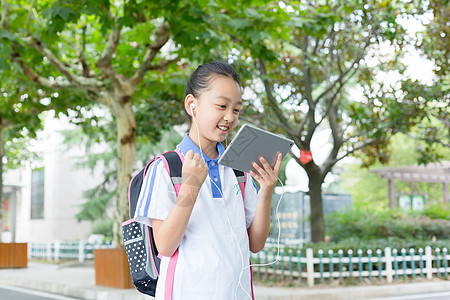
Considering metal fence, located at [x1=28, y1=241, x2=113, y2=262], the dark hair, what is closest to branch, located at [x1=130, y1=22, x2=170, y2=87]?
the dark hair

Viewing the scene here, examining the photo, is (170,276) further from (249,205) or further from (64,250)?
(64,250)

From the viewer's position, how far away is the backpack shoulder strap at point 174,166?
2.08 m

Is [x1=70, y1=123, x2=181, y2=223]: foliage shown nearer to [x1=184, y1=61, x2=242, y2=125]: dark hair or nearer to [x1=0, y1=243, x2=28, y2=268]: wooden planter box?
[x1=0, y1=243, x2=28, y2=268]: wooden planter box

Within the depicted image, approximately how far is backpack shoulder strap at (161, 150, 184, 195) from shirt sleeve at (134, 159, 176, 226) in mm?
14

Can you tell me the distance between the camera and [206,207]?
2.10m

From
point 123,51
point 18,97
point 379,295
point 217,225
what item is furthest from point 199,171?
point 18,97

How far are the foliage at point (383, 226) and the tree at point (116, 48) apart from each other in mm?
6663

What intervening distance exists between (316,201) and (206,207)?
11368 millimetres

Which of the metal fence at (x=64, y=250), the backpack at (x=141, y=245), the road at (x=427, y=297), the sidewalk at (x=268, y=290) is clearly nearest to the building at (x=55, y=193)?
the metal fence at (x=64, y=250)

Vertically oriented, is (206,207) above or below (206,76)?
below

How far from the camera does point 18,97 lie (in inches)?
556

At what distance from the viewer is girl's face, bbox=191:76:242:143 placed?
2119 millimetres

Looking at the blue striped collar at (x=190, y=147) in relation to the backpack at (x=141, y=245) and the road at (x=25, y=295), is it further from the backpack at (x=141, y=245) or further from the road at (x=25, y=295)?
the road at (x=25, y=295)

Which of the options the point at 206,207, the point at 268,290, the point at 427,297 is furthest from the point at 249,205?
the point at 427,297
